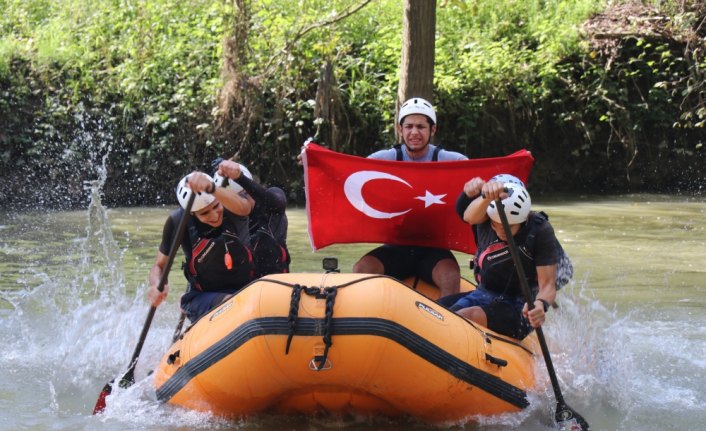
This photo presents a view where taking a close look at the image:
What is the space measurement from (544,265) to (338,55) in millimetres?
10541

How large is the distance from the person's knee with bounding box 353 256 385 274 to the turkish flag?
0.20m

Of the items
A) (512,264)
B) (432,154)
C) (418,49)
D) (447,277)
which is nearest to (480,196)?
(512,264)

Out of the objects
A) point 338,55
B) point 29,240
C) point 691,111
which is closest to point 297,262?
point 29,240

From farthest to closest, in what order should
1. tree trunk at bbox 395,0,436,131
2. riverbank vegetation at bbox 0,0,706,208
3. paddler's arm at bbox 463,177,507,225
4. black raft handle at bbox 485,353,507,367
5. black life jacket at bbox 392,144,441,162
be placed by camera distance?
riverbank vegetation at bbox 0,0,706,208, tree trunk at bbox 395,0,436,131, black life jacket at bbox 392,144,441,162, paddler's arm at bbox 463,177,507,225, black raft handle at bbox 485,353,507,367

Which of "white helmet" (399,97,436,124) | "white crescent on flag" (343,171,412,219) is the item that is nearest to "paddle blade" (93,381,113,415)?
"white crescent on flag" (343,171,412,219)

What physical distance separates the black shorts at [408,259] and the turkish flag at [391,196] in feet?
0.16

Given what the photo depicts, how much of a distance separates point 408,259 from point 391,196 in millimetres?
417

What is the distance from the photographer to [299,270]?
30.7 feet

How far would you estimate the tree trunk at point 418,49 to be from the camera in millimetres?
9688

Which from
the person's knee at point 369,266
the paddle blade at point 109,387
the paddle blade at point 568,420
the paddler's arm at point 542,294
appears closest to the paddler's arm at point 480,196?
the paddler's arm at point 542,294

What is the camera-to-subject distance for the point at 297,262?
32.2 ft

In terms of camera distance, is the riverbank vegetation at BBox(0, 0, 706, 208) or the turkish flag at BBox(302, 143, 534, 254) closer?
the turkish flag at BBox(302, 143, 534, 254)

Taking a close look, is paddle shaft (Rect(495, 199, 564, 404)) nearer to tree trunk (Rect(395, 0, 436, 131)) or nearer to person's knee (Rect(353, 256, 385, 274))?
person's knee (Rect(353, 256, 385, 274))

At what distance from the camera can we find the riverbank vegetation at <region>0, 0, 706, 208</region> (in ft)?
49.1
